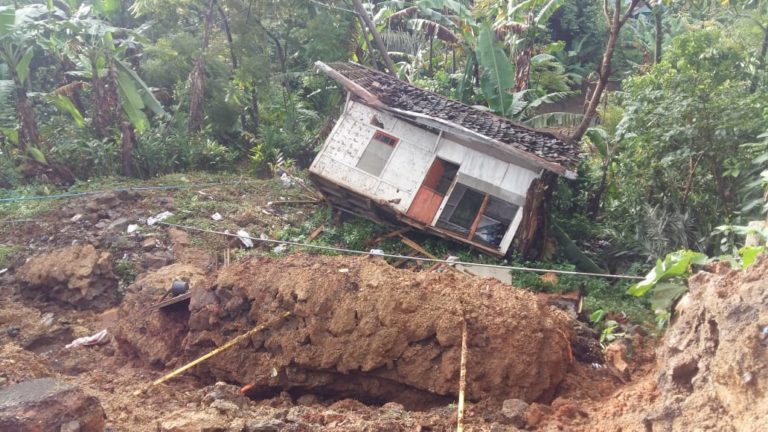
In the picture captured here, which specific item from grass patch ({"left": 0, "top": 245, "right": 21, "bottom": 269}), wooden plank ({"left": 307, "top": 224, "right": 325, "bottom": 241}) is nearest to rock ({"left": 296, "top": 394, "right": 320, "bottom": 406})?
wooden plank ({"left": 307, "top": 224, "right": 325, "bottom": 241})

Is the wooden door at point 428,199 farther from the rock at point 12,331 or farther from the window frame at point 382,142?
the rock at point 12,331

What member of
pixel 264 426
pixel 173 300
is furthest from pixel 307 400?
pixel 173 300

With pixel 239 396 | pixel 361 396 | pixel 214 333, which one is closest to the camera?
pixel 239 396

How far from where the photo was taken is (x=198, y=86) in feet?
55.4

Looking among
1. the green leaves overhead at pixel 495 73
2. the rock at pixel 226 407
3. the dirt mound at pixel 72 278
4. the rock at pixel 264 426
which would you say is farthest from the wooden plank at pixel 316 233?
the rock at pixel 264 426

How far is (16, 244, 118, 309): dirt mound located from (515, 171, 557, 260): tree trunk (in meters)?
8.31

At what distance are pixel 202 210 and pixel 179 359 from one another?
22.4 feet

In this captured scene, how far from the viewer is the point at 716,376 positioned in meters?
4.18

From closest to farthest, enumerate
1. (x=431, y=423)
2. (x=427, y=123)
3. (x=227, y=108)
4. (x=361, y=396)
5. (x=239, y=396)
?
(x=431, y=423) → (x=239, y=396) → (x=361, y=396) → (x=427, y=123) → (x=227, y=108)

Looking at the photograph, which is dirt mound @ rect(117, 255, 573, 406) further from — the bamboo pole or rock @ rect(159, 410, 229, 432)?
rock @ rect(159, 410, 229, 432)

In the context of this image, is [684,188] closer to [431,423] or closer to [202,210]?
[431,423]

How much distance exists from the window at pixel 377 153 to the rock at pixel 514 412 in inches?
360

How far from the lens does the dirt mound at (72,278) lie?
33.3ft

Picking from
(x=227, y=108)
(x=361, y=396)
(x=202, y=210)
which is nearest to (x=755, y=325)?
(x=361, y=396)
